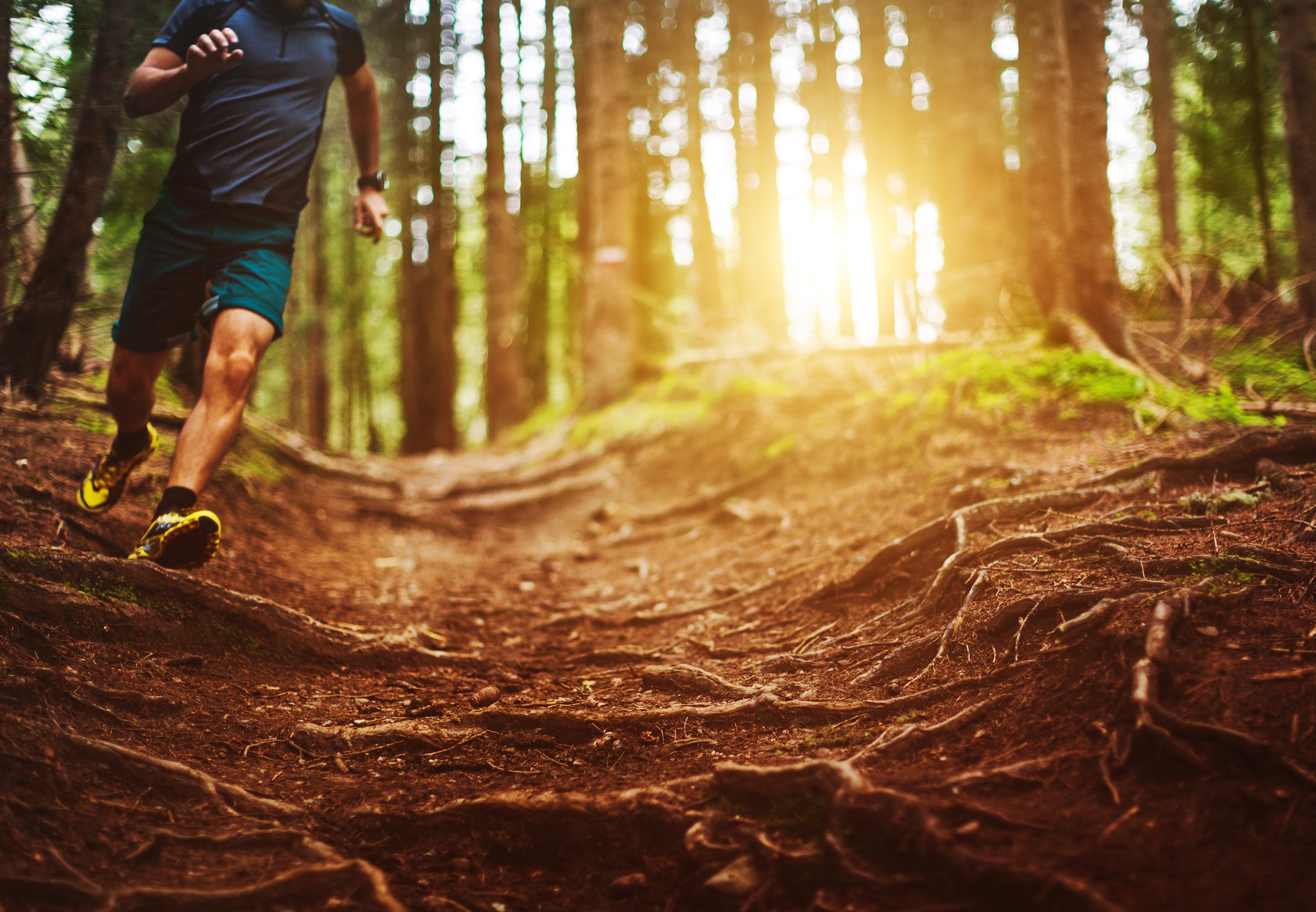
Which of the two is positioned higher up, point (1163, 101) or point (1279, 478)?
point (1163, 101)

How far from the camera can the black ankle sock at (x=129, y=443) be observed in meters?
3.27

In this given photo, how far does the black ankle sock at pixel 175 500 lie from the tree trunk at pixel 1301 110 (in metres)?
7.27

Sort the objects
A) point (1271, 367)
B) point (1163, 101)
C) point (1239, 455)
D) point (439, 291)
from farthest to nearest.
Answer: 1. point (439, 291)
2. point (1163, 101)
3. point (1271, 367)
4. point (1239, 455)

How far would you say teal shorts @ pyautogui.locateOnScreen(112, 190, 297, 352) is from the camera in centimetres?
311

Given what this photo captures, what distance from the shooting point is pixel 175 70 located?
9.76 ft

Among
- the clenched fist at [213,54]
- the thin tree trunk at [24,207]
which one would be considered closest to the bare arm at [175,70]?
the clenched fist at [213,54]

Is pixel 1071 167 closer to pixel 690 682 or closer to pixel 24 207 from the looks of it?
pixel 690 682

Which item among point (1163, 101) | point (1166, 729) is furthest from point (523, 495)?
point (1163, 101)

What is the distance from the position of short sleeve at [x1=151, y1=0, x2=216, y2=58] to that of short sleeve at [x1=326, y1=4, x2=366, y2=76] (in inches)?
20.4

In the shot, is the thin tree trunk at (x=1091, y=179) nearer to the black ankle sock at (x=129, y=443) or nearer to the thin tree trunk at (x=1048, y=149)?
the thin tree trunk at (x=1048, y=149)

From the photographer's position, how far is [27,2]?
12.4 feet

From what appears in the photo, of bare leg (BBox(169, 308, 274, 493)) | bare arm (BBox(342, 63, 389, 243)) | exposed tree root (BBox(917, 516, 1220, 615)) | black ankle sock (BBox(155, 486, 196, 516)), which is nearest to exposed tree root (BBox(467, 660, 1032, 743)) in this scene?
exposed tree root (BBox(917, 516, 1220, 615))

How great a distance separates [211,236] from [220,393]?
0.65m

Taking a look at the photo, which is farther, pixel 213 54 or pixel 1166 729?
pixel 213 54
